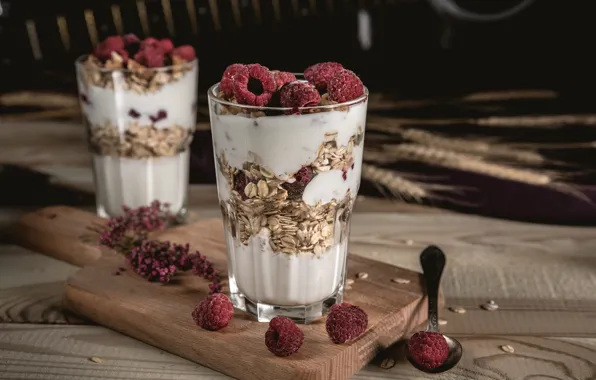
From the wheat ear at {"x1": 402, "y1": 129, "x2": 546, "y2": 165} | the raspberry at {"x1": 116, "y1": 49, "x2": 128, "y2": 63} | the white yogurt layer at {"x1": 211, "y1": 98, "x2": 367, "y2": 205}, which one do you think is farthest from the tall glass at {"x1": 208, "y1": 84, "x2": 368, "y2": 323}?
the wheat ear at {"x1": 402, "y1": 129, "x2": 546, "y2": 165}

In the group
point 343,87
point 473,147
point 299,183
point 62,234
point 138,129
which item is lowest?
point 473,147

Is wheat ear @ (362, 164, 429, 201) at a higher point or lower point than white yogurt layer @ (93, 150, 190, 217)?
lower

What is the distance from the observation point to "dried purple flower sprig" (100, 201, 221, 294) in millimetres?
1256

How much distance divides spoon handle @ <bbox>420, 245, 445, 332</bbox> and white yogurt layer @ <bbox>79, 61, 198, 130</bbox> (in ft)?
1.74

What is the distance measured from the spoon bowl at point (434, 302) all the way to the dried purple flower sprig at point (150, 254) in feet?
0.96

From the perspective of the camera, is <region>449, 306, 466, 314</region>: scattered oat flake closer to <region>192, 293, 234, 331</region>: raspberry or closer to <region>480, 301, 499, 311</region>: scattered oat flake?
<region>480, 301, 499, 311</region>: scattered oat flake

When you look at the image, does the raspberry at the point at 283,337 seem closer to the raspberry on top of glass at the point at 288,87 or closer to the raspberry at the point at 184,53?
the raspberry on top of glass at the point at 288,87

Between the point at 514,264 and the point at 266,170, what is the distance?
1.87 feet

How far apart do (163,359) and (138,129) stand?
54cm

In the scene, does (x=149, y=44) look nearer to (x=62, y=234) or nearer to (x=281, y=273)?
(x=62, y=234)

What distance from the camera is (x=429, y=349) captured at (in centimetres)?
107

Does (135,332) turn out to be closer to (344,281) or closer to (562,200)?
(344,281)

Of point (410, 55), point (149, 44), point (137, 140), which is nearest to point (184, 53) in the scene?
point (149, 44)

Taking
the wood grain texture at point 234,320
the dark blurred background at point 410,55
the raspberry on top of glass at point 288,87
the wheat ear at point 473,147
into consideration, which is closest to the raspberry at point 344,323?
the wood grain texture at point 234,320
